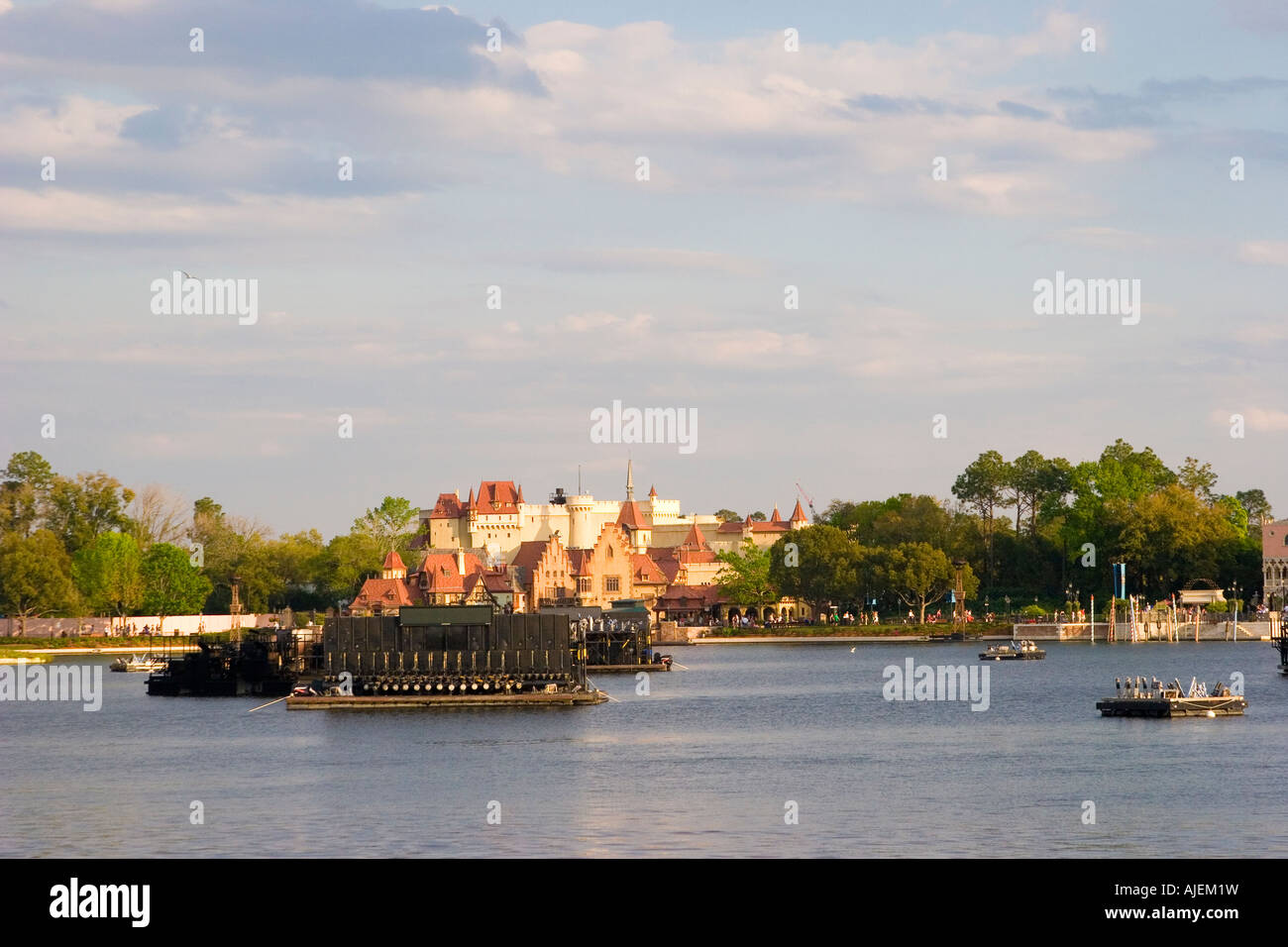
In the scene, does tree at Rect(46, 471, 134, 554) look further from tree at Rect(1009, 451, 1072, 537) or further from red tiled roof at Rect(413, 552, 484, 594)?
tree at Rect(1009, 451, 1072, 537)

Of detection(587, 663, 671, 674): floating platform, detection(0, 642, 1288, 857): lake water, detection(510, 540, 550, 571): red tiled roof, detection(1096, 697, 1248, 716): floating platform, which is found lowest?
detection(587, 663, 671, 674): floating platform

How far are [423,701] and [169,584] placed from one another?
8406 centimetres

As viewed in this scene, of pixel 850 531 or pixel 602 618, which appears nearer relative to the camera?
pixel 602 618

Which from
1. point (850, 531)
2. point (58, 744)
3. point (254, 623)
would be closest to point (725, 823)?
point (58, 744)

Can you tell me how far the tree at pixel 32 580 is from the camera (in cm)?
14200

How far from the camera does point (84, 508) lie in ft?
552

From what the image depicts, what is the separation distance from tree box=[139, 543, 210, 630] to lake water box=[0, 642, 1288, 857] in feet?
226

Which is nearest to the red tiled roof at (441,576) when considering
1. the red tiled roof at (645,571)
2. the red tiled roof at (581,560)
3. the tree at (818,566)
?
the red tiled roof at (581,560)

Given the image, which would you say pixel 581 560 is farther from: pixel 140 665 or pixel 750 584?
pixel 140 665

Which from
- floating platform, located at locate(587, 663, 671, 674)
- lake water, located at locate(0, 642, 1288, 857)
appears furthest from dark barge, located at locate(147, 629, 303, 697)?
floating platform, located at locate(587, 663, 671, 674)

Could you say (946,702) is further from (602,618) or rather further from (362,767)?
(602,618)

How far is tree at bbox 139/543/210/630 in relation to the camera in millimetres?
152625
